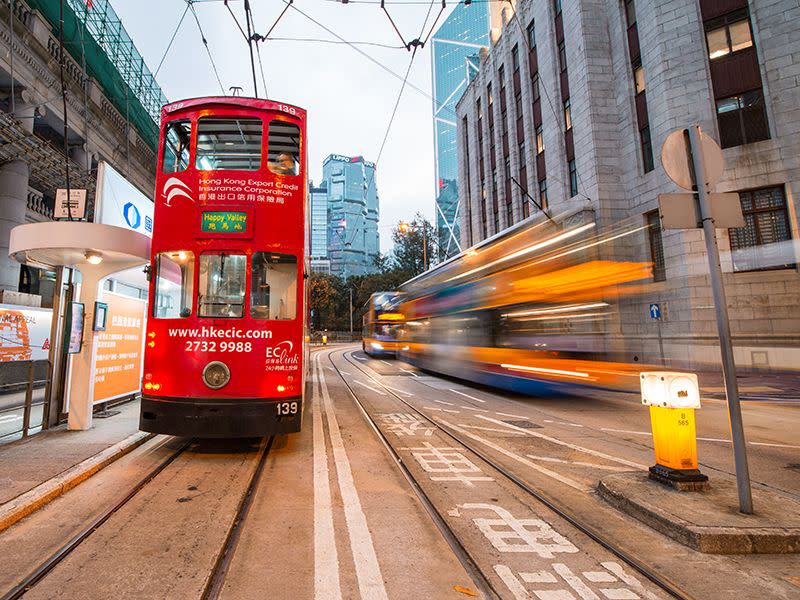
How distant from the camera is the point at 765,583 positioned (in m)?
2.69

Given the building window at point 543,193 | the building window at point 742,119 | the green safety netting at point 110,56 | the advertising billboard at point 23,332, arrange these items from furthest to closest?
1. the building window at point 543,193
2. the green safety netting at point 110,56
3. the building window at point 742,119
4. the advertising billboard at point 23,332

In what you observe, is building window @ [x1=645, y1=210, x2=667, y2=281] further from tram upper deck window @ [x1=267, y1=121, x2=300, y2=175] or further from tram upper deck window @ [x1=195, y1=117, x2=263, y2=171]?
tram upper deck window @ [x1=195, y1=117, x2=263, y2=171]

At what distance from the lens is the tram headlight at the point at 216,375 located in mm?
5406

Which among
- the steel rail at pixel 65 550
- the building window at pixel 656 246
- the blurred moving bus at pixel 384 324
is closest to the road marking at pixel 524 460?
the steel rail at pixel 65 550

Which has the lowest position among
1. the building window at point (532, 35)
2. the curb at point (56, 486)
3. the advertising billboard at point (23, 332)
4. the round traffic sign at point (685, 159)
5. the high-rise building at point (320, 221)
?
the curb at point (56, 486)

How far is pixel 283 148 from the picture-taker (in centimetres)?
627

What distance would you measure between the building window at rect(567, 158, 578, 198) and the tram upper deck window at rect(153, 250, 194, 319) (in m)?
20.7

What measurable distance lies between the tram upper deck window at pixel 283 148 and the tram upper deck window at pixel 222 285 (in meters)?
1.49

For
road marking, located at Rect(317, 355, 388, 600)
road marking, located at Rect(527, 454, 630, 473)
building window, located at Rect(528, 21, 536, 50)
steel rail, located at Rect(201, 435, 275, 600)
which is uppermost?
building window, located at Rect(528, 21, 536, 50)

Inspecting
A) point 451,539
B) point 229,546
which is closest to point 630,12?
point 451,539

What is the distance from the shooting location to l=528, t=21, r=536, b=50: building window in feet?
84.9

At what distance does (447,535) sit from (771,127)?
20.0 meters

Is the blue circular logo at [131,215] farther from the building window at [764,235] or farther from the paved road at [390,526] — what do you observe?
the building window at [764,235]

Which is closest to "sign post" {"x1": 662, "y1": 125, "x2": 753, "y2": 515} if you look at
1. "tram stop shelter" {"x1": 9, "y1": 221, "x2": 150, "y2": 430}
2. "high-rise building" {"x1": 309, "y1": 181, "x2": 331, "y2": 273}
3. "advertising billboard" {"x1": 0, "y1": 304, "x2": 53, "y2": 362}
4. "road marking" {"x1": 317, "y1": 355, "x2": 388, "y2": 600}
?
"road marking" {"x1": 317, "y1": 355, "x2": 388, "y2": 600}
